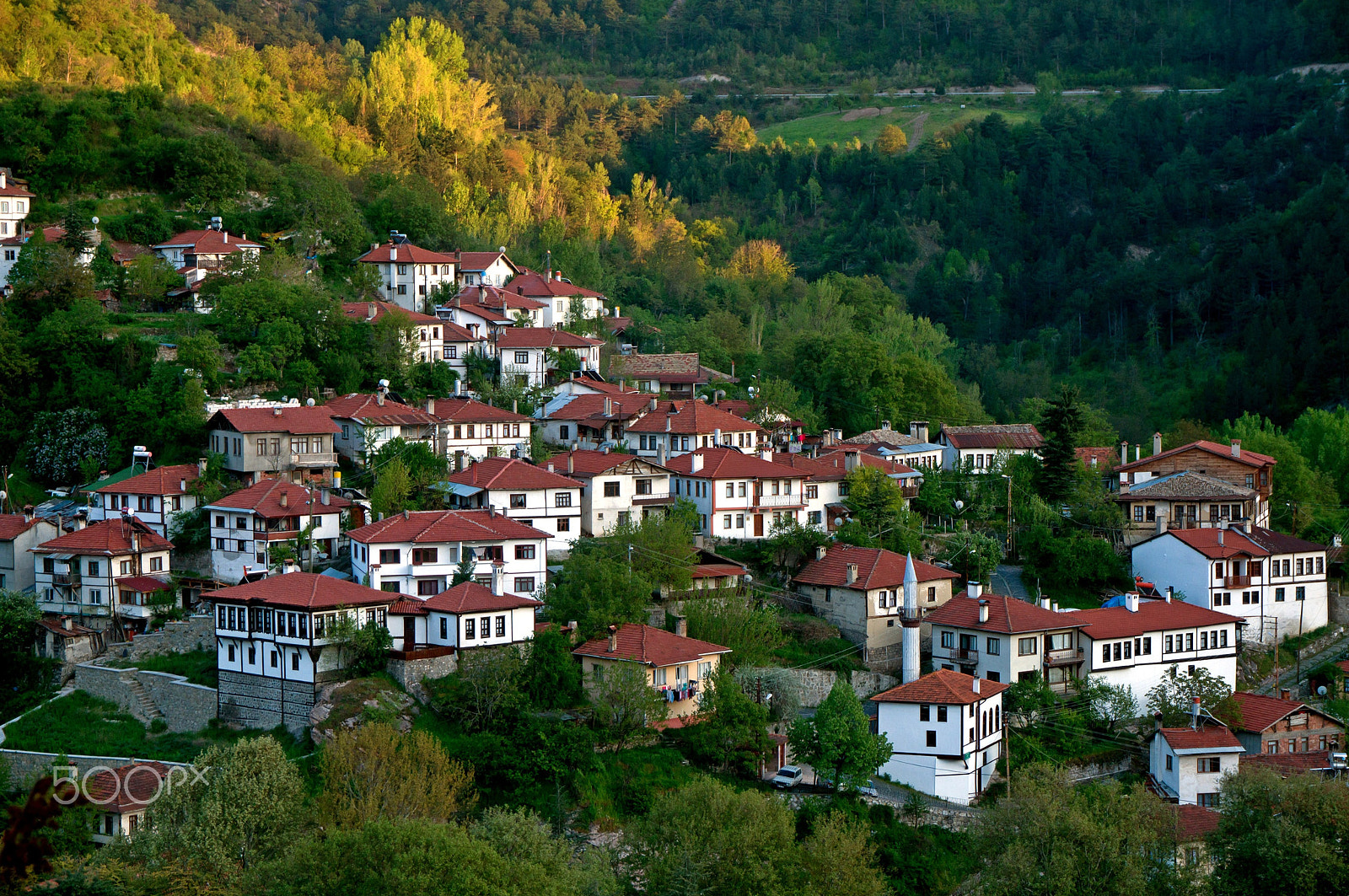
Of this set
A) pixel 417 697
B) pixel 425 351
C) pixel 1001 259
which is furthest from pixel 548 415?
pixel 1001 259

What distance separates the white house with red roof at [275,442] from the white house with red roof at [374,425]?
1.55 meters

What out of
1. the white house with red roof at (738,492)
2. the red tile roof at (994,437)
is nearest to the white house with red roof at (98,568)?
the white house with red roof at (738,492)

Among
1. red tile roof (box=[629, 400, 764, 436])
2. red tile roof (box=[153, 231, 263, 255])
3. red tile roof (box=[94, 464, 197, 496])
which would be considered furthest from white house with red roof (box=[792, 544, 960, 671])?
red tile roof (box=[153, 231, 263, 255])

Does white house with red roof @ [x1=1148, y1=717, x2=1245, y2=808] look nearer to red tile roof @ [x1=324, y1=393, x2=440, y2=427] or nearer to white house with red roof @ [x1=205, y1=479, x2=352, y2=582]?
white house with red roof @ [x1=205, y1=479, x2=352, y2=582]

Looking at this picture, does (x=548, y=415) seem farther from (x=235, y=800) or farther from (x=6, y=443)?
(x=235, y=800)

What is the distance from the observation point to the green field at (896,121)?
436ft

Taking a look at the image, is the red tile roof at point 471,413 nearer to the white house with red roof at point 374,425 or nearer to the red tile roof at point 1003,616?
the white house with red roof at point 374,425

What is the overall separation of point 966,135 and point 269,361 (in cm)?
8141

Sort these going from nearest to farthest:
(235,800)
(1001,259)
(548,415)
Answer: (235,800) → (548,415) → (1001,259)

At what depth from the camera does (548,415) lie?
58656 mm

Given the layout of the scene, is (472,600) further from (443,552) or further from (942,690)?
(942,690)

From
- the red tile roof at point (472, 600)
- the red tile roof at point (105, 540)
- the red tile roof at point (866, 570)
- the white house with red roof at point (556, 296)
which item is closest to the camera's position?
the red tile roof at point (472, 600)

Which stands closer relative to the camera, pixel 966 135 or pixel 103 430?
pixel 103 430

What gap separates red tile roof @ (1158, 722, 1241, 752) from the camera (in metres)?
40.8
